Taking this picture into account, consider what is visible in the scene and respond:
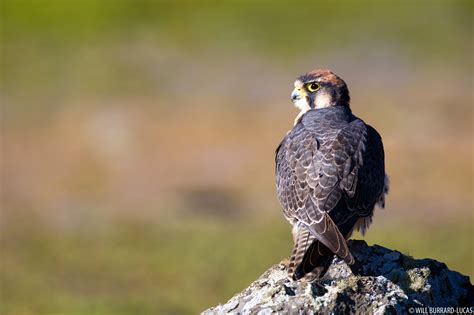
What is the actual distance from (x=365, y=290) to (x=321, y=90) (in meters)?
2.65

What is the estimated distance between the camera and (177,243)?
17828mm

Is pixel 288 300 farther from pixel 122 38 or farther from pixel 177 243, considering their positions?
pixel 122 38

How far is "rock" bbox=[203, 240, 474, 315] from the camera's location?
21.9 feet

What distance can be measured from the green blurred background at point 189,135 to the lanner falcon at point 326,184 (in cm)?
525

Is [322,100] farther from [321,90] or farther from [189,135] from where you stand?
[189,135]

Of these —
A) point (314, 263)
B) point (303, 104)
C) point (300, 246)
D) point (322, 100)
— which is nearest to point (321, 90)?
point (322, 100)

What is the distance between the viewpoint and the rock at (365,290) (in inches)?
263

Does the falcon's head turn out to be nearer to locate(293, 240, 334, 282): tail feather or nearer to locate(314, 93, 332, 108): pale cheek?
locate(314, 93, 332, 108): pale cheek

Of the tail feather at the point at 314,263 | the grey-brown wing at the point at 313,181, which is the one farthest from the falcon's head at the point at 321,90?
the tail feather at the point at 314,263

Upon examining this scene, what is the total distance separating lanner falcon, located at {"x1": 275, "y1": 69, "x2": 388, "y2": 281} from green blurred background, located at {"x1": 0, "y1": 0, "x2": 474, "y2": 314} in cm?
525

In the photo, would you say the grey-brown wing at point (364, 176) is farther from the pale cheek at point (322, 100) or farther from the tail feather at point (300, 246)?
the pale cheek at point (322, 100)

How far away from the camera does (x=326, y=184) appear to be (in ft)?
24.6

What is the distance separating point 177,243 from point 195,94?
1100 cm

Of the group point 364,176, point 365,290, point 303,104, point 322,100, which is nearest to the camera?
point 365,290
